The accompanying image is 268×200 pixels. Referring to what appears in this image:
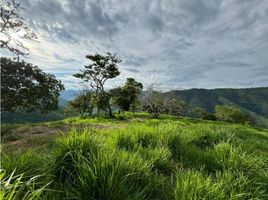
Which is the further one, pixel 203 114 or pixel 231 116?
pixel 203 114

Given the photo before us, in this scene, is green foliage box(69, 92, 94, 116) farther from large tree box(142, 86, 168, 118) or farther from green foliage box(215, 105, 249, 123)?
green foliage box(215, 105, 249, 123)

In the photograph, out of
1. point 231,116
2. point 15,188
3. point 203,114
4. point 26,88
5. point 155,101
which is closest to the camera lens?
point 15,188

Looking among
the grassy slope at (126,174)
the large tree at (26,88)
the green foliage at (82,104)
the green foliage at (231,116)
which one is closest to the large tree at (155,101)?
the green foliage at (82,104)

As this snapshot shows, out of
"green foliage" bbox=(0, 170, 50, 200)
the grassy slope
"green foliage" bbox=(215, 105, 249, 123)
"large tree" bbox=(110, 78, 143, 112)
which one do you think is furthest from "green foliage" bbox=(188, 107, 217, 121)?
"green foliage" bbox=(0, 170, 50, 200)

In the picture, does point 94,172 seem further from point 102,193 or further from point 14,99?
point 14,99

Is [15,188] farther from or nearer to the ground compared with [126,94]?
nearer to the ground

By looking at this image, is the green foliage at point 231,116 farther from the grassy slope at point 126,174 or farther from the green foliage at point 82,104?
the grassy slope at point 126,174

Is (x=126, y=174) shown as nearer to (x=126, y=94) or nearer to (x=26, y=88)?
(x=26, y=88)

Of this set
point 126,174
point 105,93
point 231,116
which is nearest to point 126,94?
point 105,93

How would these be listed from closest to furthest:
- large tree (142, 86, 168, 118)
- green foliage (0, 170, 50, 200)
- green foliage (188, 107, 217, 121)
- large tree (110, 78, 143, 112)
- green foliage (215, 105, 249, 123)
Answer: green foliage (0, 170, 50, 200) < large tree (142, 86, 168, 118) < large tree (110, 78, 143, 112) < green foliage (188, 107, 217, 121) < green foliage (215, 105, 249, 123)

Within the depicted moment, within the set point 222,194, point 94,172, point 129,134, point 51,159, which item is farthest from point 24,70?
point 222,194

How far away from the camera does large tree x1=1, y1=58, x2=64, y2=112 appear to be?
13656 millimetres

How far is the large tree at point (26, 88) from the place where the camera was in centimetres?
1366

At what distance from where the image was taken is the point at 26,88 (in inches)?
575
